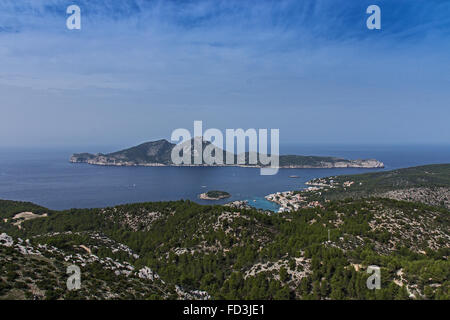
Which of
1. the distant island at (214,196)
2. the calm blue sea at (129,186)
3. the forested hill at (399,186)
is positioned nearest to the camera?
the forested hill at (399,186)

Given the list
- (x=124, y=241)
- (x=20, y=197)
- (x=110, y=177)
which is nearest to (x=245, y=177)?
(x=110, y=177)

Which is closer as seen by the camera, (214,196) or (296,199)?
(296,199)

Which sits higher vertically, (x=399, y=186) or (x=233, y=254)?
(x=233, y=254)

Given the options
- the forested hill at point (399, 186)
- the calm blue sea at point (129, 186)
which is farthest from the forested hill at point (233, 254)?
the calm blue sea at point (129, 186)

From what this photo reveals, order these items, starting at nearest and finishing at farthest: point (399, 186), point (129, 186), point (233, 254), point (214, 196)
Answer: point (233, 254) → point (399, 186) → point (214, 196) → point (129, 186)

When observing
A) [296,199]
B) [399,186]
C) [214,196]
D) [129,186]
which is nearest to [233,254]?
[296,199]

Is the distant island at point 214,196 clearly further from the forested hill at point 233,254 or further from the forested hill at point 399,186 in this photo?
the forested hill at point 233,254

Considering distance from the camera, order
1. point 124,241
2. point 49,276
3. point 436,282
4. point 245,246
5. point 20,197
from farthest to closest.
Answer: point 20,197 < point 124,241 < point 245,246 < point 436,282 < point 49,276

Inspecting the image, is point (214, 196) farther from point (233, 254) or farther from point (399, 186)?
point (233, 254)
